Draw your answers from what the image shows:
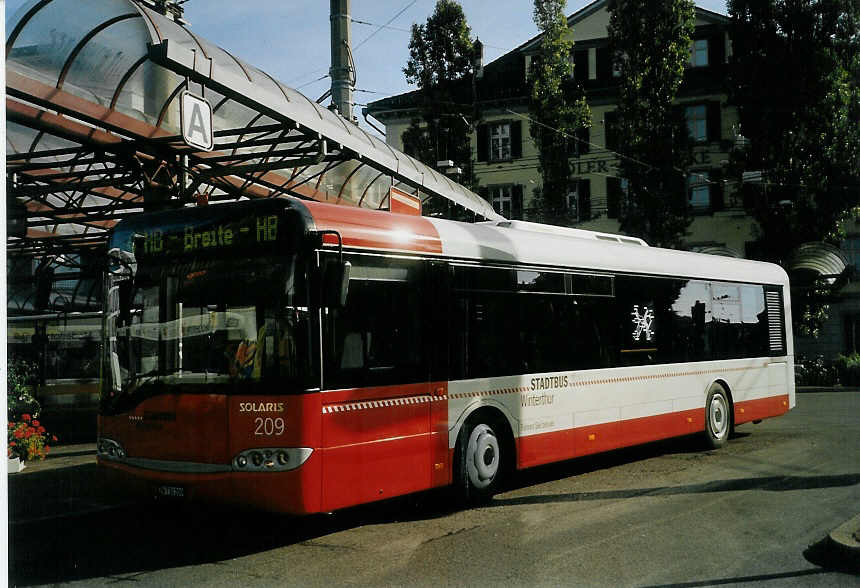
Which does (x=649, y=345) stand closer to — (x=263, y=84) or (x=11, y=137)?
(x=263, y=84)

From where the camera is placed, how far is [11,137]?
12.2 meters

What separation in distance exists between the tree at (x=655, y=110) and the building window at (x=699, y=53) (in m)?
8.02

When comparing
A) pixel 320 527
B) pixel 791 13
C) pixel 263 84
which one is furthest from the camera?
pixel 791 13

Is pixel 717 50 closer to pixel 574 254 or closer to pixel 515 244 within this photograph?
pixel 574 254

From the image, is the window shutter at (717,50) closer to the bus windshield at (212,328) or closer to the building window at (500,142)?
the building window at (500,142)

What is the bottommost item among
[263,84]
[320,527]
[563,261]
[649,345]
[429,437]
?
[320,527]

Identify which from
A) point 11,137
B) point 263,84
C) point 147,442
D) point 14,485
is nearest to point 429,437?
point 147,442

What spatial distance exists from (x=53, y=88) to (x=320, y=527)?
5.83 metres

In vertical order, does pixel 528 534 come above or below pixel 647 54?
below

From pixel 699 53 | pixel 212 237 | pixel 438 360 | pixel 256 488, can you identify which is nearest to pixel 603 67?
pixel 699 53

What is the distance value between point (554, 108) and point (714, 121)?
10264mm

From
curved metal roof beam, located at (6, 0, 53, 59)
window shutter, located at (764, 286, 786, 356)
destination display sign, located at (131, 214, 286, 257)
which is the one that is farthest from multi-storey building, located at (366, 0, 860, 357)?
destination display sign, located at (131, 214, 286, 257)

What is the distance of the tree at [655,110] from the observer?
111ft

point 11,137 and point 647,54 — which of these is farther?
point 647,54
